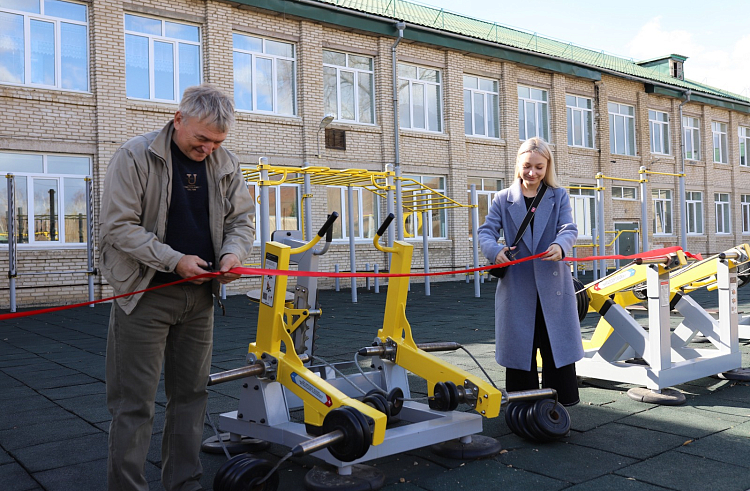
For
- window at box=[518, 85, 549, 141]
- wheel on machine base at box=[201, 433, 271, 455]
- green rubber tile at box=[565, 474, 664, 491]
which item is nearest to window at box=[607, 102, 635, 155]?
window at box=[518, 85, 549, 141]

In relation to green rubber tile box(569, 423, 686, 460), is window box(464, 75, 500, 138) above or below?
above

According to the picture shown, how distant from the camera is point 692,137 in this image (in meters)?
26.8

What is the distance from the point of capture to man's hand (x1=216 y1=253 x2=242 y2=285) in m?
2.76

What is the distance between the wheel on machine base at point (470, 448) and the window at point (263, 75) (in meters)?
13.1

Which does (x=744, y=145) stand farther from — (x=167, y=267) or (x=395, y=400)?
(x=167, y=267)

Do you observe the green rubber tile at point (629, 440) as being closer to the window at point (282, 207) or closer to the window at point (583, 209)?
the window at point (282, 207)

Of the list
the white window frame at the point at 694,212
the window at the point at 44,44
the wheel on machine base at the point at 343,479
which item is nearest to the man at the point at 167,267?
the wheel on machine base at the point at 343,479

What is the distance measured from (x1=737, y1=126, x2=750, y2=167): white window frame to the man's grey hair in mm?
31115

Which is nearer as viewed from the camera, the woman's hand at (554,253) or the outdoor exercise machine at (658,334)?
the woman's hand at (554,253)

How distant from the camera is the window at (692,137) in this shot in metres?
26.4

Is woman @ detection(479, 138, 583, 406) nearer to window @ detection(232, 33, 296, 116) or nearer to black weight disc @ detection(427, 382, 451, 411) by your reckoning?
black weight disc @ detection(427, 382, 451, 411)

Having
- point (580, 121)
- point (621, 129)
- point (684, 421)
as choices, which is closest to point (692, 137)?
point (621, 129)

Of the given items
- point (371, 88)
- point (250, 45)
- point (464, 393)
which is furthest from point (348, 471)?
point (371, 88)

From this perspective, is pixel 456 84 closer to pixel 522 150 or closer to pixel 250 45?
pixel 250 45
